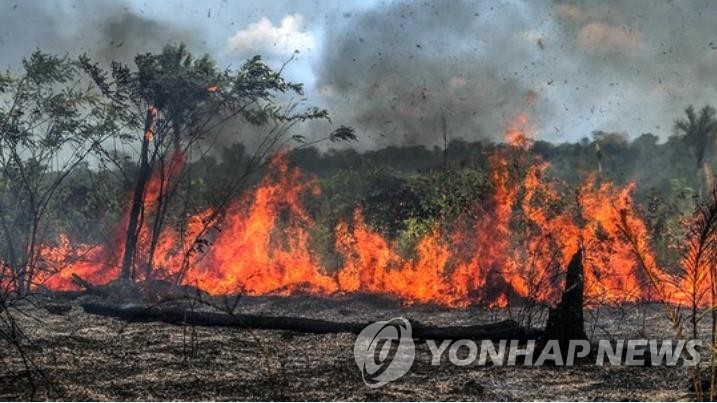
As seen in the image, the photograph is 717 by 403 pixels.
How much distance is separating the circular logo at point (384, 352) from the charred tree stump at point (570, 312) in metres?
1.90

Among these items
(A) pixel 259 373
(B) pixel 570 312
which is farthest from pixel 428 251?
(A) pixel 259 373

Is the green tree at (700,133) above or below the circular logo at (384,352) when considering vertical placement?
above

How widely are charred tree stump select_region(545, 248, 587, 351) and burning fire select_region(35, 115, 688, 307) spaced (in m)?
6.40

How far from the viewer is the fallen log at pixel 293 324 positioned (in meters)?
9.15

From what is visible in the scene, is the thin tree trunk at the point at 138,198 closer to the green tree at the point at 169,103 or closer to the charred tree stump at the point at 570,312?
the green tree at the point at 169,103

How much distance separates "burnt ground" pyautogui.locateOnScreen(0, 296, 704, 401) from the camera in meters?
6.30

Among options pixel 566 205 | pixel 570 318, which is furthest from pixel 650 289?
pixel 570 318

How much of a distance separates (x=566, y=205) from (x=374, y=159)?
50.4ft

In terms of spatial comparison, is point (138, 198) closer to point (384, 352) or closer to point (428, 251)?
point (428, 251)

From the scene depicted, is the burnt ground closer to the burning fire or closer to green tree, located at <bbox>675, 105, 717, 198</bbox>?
the burning fire

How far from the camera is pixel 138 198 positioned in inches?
717

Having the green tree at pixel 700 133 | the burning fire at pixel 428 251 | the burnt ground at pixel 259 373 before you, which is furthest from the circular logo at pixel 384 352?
the green tree at pixel 700 133

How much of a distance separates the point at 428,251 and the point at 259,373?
33.4 feet

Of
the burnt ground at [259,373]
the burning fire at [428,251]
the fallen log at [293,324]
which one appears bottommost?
the burnt ground at [259,373]
